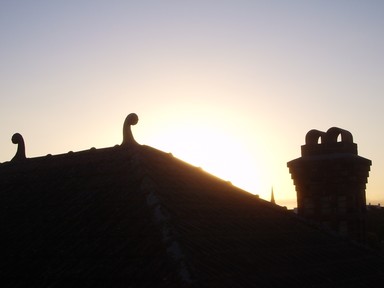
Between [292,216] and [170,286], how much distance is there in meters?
6.52

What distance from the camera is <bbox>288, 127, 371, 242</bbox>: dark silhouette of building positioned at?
15.1 meters

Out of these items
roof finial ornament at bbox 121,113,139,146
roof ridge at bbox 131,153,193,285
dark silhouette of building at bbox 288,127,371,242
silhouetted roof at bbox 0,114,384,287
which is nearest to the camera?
roof ridge at bbox 131,153,193,285

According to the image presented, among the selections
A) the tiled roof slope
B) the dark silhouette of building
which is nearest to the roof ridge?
the tiled roof slope

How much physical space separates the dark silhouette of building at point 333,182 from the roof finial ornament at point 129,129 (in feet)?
19.6

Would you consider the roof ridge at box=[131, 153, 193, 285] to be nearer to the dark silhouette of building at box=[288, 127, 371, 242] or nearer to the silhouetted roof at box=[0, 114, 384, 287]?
the silhouetted roof at box=[0, 114, 384, 287]

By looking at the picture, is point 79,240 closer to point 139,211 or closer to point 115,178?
point 139,211

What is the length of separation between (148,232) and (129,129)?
3258 mm

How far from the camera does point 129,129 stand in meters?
10.9

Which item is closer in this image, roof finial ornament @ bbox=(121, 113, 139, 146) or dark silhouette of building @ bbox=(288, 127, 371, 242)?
roof finial ornament @ bbox=(121, 113, 139, 146)

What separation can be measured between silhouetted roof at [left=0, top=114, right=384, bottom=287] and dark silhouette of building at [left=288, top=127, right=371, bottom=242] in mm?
2310

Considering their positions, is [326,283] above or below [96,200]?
below

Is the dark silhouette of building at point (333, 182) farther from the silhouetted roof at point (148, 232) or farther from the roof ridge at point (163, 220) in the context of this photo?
the roof ridge at point (163, 220)

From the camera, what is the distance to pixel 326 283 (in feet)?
31.3

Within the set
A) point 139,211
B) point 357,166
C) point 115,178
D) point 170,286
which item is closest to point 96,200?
point 115,178
